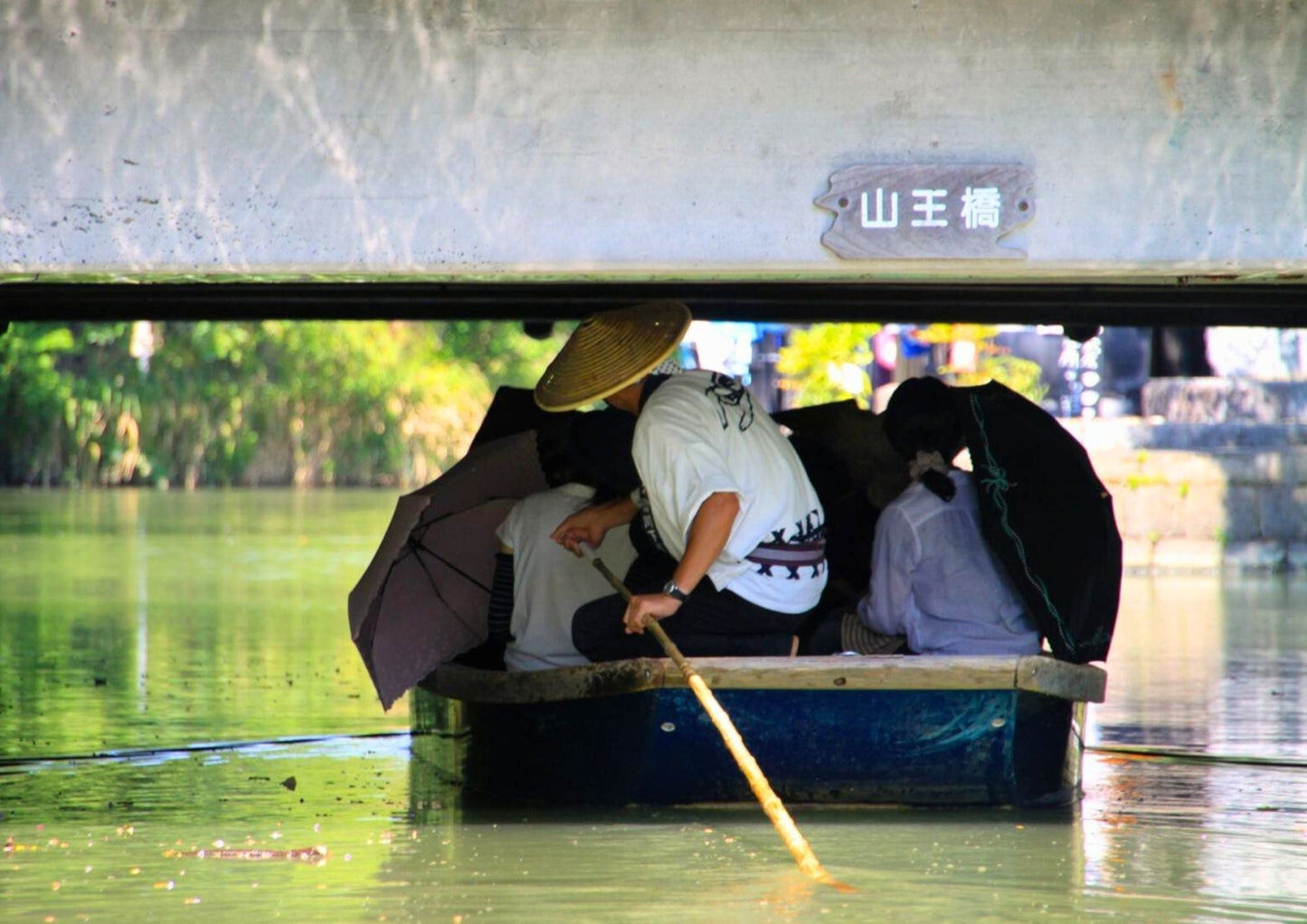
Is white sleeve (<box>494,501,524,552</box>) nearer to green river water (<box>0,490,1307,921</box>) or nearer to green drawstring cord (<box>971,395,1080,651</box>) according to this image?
green river water (<box>0,490,1307,921</box>)

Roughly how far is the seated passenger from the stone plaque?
1.41m

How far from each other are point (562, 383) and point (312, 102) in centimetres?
139

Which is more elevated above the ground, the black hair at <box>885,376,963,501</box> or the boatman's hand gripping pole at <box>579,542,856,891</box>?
the black hair at <box>885,376,963,501</box>

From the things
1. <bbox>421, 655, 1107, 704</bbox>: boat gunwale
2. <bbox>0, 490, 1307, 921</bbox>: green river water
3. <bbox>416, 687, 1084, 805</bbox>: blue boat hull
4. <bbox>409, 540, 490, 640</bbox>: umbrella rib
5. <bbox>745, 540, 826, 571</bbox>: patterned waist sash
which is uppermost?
<bbox>745, 540, 826, 571</bbox>: patterned waist sash

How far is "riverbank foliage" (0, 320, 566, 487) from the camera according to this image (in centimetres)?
3547

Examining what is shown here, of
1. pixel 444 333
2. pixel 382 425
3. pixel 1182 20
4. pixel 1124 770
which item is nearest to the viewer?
pixel 1182 20

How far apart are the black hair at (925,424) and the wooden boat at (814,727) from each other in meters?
0.81

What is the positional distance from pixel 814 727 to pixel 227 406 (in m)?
31.7


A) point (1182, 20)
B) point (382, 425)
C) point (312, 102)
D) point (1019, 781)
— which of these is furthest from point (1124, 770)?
point (382, 425)

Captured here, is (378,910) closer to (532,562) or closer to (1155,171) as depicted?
(532,562)

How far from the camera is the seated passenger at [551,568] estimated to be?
714cm

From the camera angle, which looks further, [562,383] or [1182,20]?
[562,383]

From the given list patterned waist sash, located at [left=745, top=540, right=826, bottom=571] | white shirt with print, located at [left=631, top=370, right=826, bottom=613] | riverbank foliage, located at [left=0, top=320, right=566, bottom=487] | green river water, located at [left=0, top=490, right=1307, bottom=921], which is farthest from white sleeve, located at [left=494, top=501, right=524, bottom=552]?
riverbank foliage, located at [left=0, top=320, right=566, bottom=487]

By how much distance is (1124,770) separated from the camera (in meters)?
7.95
